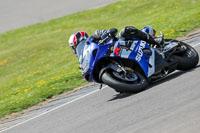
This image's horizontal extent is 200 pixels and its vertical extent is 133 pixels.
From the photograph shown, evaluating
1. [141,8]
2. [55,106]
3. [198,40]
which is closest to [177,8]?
[141,8]

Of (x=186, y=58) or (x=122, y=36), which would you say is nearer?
(x=122, y=36)

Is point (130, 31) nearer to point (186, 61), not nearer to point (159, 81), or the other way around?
point (159, 81)

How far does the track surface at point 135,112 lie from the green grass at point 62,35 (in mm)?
3158

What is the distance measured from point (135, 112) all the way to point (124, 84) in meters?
1.05

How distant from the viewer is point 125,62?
24.5ft

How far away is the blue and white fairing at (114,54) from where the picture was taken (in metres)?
7.19

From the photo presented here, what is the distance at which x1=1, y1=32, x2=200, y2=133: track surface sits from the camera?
5.10 meters

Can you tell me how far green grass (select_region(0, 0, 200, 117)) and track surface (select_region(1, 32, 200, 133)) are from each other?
3158 millimetres

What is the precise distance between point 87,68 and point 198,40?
552 cm

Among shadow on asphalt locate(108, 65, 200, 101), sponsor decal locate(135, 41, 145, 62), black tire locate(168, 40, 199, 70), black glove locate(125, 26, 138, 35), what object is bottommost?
shadow on asphalt locate(108, 65, 200, 101)

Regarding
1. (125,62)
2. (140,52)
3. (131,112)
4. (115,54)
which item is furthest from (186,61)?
(131,112)

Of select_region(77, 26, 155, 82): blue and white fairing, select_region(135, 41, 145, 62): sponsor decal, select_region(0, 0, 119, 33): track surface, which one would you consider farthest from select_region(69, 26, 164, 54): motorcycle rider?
select_region(0, 0, 119, 33): track surface

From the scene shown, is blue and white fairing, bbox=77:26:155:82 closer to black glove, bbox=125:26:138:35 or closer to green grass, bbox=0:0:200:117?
black glove, bbox=125:26:138:35

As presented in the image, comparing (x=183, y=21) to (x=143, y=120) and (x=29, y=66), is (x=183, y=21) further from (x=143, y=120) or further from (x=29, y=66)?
(x=143, y=120)
